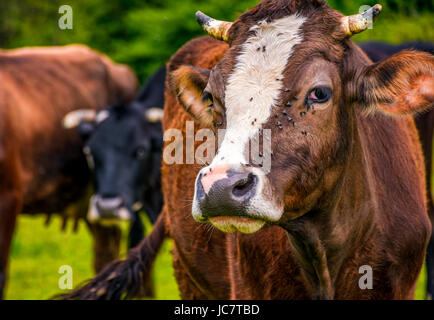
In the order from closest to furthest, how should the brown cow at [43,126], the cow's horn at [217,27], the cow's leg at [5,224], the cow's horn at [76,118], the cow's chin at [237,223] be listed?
the cow's chin at [237,223] → the cow's horn at [217,27] → the cow's leg at [5,224] → the brown cow at [43,126] → the cow's horn at [76,118]

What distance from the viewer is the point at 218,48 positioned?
4.50 metres

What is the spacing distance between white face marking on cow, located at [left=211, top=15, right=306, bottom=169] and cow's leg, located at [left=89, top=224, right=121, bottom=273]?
17.5 ft

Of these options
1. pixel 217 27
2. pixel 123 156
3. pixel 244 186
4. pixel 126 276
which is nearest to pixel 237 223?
pixel 244 186

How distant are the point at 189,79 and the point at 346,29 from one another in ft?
2.84

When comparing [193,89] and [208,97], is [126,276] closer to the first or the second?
[193,89]

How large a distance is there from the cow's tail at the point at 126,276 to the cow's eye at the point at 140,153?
2.37 m

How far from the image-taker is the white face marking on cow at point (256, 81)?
9.73 ft

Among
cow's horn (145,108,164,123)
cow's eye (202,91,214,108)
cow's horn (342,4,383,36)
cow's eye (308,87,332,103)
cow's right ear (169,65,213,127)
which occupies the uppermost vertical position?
cow's horn (145,108,164,123)

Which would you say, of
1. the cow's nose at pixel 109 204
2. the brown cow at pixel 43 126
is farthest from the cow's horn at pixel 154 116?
the cow's nose at pixel 109 204

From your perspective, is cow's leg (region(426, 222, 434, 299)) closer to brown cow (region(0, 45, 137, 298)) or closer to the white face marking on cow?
brown cow (region(0, 45, 137, 298))

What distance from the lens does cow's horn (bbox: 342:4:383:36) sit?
3201 millimetres

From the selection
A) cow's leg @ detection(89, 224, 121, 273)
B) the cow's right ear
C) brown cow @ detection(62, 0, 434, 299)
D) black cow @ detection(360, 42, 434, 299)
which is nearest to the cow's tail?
brown cow @ detection(62, 0, 434, 299)

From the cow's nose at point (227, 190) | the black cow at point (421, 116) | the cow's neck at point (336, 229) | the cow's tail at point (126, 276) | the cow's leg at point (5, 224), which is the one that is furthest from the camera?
the cow's leg at point (5, 224)

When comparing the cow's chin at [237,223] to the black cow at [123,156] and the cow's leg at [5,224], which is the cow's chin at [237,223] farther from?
the black cow at [123,156]
